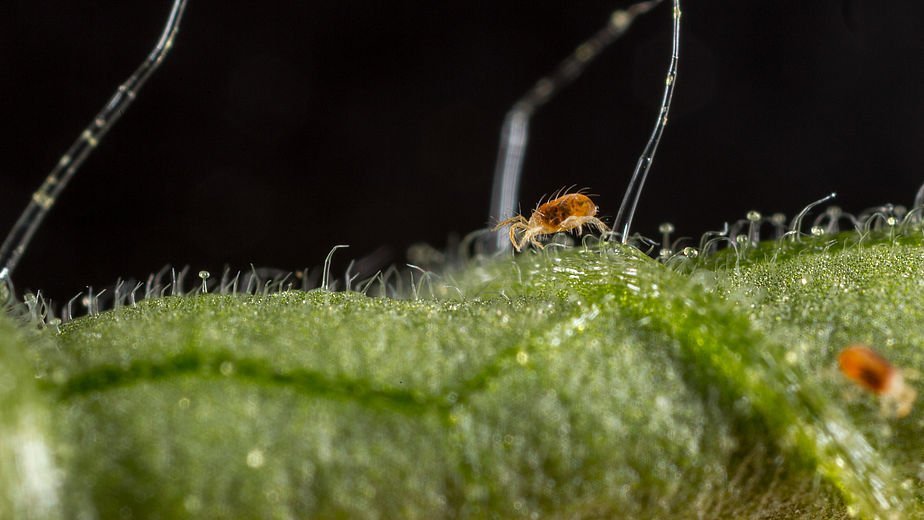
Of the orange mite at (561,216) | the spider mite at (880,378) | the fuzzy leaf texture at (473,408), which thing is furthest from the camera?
the orange mite at (561,216)

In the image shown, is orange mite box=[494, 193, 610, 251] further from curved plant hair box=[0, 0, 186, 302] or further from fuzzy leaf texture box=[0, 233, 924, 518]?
curved plant hair box=[0, 0, 186, 302]

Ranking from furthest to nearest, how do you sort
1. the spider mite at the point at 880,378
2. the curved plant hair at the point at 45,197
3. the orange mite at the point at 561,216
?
the orange mite at the point at 561,216, the curved plant hair at the point at 45,197, the spider mite at the point at 880,378

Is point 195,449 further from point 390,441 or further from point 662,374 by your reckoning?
point 662,374

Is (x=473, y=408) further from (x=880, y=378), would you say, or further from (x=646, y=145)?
(x=646, y=145)

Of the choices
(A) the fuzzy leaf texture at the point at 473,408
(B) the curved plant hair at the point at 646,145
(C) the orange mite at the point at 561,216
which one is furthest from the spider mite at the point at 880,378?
(C) the orange mite at the point at 561,216

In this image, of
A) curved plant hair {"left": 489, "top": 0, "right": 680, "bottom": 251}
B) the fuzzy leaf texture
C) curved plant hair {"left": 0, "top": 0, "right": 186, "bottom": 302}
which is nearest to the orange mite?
curved plant hair {"left": 489, "top": 0, "right": 680, "bottom": 251}

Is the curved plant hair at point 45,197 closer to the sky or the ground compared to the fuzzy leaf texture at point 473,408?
closer to the sky

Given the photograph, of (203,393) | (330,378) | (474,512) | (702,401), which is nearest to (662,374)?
(702,401)

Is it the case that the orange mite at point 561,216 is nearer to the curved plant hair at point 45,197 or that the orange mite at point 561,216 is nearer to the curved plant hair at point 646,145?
the curved plant hair at point 646,145

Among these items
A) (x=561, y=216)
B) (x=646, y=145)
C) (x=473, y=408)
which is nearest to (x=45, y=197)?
(x=473, y=408)
